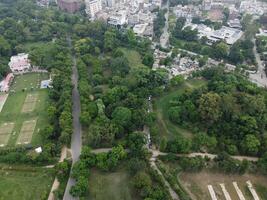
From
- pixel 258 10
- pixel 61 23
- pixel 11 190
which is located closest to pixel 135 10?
pixel 61 23

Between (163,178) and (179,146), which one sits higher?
(179,146)

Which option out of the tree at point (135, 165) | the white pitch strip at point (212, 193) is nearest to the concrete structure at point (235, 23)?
the white pitch strip at point (212, 193)

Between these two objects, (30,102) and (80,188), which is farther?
(30,102)

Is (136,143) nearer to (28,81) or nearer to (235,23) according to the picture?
(28,81)

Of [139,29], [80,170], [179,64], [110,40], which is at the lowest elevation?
[80,170]

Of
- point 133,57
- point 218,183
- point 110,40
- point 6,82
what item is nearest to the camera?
point 218,183

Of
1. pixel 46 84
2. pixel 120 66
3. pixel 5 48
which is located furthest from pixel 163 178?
pixel 5 48

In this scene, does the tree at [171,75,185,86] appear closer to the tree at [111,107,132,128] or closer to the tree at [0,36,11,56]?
the tree at [111,107,132,128]

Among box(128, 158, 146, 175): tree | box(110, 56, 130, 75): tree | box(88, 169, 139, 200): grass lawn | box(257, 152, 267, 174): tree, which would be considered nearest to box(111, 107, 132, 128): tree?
box(128, 158, 146, 175): tree
